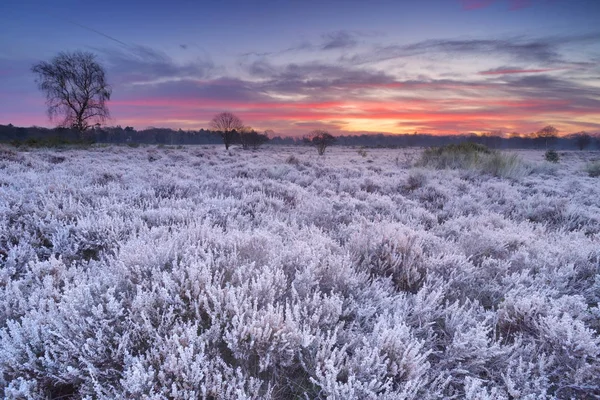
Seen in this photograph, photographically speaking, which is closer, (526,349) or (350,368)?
(350,368)

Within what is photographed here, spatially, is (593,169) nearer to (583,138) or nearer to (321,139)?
(321,139)

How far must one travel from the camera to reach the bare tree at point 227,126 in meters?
41.3

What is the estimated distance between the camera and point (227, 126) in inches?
1651

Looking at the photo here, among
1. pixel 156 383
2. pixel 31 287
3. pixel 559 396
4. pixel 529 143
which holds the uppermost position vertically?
pixel 529 143

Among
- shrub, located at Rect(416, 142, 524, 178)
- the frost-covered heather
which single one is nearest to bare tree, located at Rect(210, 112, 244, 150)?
shrub, located at Rect(416, 142, 524, 178)

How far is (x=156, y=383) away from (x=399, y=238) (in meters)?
2.85

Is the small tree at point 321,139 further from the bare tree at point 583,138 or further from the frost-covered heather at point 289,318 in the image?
the bare tree at point 583,138

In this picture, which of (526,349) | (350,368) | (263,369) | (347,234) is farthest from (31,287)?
(526,349)

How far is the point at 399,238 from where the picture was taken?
141 inches

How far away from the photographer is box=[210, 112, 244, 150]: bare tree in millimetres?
41281

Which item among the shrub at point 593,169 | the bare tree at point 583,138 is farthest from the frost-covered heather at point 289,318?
the bare tree at point 583,138

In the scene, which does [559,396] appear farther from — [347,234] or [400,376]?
[347,234]

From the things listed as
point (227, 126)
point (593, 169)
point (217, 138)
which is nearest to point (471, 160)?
point (593, 169)

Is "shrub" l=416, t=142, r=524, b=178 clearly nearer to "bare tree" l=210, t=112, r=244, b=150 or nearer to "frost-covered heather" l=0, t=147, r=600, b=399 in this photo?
"frost-covered heather" l=0, t=147, r=600, b=399
